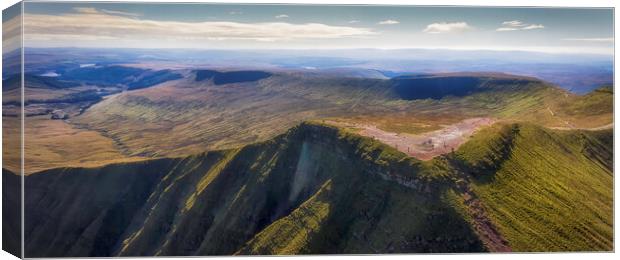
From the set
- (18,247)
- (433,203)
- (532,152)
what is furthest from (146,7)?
(532,152)

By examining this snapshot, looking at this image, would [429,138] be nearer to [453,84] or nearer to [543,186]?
[543,186]

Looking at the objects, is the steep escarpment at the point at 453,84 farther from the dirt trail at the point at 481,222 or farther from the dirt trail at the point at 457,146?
the dirt trail at the point at 481,222

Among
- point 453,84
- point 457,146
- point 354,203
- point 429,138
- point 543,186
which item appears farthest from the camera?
point 453,84

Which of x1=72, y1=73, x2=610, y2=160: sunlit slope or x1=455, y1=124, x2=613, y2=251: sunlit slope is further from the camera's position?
x1=72, y1=73, x2=610, y2=160: sunlit slope

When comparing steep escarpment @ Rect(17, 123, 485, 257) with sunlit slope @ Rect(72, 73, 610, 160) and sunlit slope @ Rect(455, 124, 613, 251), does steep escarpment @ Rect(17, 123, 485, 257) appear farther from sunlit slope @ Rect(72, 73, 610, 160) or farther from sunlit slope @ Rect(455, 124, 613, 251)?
sunlit slope @ Rect(72, 73, 610, 160)

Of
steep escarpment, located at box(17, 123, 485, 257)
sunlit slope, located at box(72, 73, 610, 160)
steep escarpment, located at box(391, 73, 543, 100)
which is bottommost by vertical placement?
steep escarpment, located at box(17, 123, 485, 257)

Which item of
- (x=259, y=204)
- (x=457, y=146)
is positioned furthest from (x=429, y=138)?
(x=259, y=204)

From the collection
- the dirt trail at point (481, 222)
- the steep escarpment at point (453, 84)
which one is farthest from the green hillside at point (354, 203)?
the steep escarpment at point (453, 84)

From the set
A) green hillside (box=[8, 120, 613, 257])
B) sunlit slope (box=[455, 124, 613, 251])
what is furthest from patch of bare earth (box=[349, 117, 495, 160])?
sunlit slope (box=[455, 124, 613, 251])
